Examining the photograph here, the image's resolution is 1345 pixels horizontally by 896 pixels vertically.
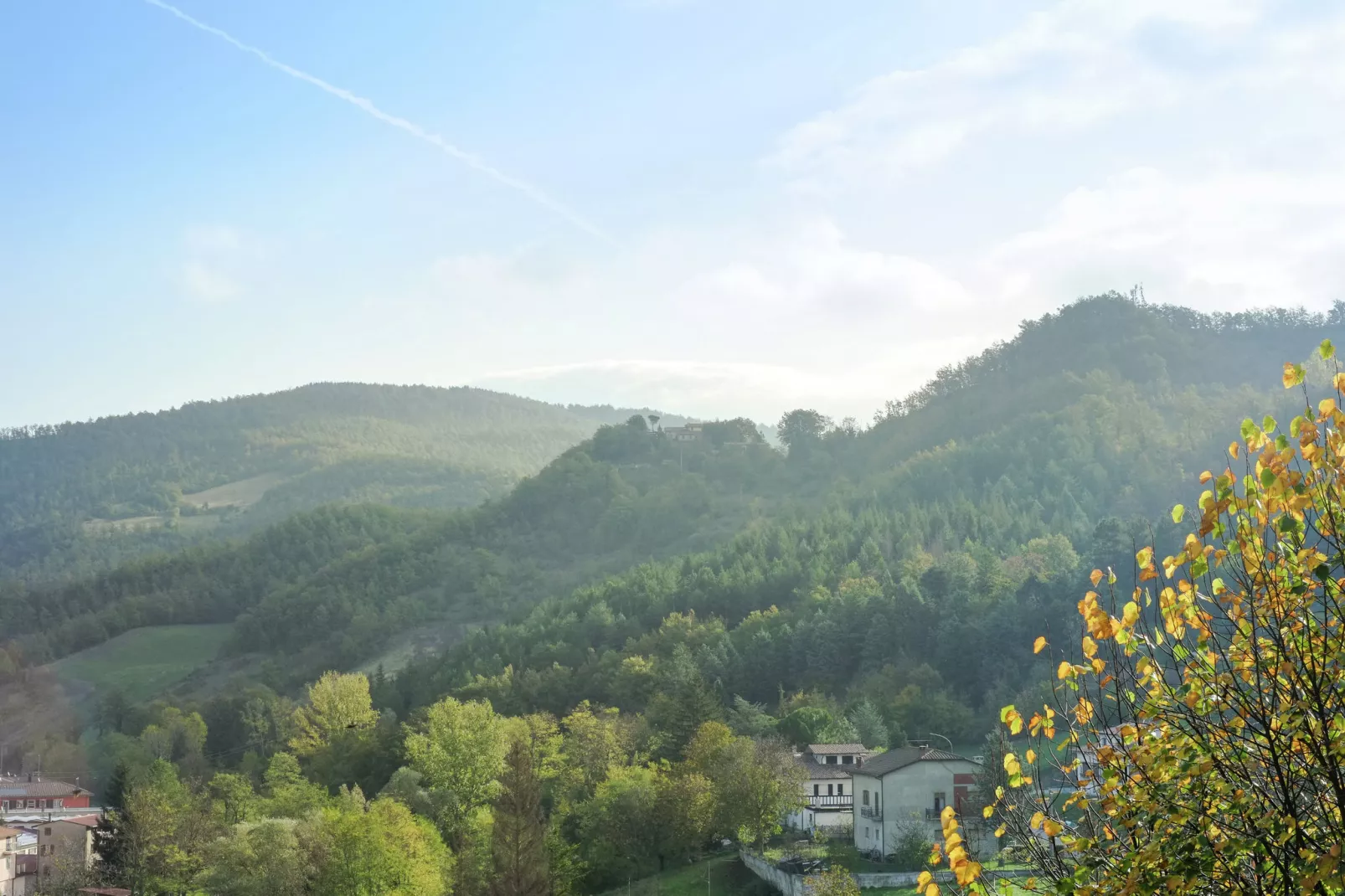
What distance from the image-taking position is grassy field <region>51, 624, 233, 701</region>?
12762 cm

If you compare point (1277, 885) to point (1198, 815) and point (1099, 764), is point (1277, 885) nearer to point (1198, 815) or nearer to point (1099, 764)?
point (1198, 815)

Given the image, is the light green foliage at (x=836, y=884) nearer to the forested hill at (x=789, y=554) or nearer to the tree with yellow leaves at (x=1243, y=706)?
the forested hill at (x=789, y=554)

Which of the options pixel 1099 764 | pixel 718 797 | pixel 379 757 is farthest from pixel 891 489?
pixel 1099 764

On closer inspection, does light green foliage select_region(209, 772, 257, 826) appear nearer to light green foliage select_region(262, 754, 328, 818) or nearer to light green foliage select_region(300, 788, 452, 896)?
light green foliage select_region(262, 754, 328, 818)

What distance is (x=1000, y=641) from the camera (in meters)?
72.6

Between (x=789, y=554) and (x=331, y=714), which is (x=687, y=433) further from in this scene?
(x=331, y=714)

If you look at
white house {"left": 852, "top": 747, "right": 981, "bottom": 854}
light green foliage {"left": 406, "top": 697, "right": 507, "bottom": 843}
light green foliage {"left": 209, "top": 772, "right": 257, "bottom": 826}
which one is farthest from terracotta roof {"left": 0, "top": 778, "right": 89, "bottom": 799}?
white house {"left": 852, "top": 747, "right": 981, "bottom": 854}

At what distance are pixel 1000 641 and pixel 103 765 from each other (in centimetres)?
6116

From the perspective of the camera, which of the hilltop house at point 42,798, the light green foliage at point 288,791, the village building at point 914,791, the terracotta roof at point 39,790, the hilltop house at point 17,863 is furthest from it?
the terracotta roof at point 39,790

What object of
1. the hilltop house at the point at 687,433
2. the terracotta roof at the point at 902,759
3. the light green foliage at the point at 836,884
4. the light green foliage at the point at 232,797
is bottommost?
the light green foliage at the point at 232,797

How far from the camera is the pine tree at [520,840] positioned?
42719 millimetres

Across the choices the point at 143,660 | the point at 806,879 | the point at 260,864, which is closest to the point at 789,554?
the point at 260,864

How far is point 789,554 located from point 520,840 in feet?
217

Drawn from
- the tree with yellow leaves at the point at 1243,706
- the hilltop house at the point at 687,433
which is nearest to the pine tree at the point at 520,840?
the tree with yellow leaves at the point at 1243,706
